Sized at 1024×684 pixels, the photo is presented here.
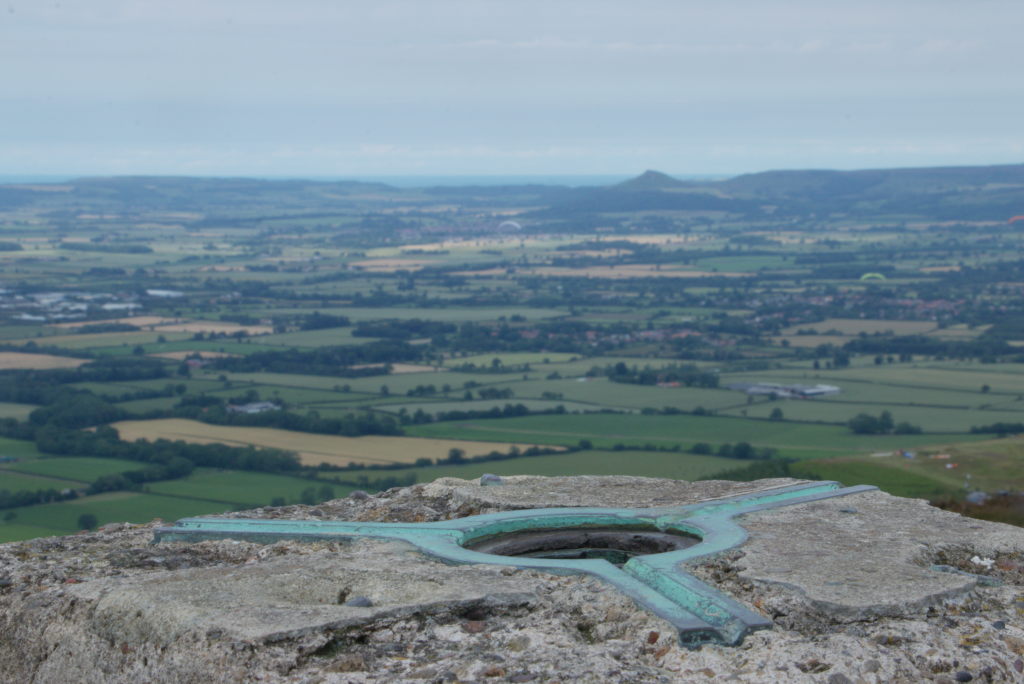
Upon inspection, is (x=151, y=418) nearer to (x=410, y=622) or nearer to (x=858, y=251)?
(x=410, y=622)

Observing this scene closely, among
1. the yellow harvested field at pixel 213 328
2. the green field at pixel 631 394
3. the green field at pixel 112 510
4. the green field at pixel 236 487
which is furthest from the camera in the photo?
the yellow harvested field at pixel 213 328

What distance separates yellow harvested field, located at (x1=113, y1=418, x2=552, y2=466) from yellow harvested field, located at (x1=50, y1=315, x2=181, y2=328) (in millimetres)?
35837

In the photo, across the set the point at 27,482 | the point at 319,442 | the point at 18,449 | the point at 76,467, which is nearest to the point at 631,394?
the point at 319,442

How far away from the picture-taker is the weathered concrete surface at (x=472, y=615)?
5.85m

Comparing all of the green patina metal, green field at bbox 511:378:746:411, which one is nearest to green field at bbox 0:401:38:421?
green field at bbox 511:378:746:411

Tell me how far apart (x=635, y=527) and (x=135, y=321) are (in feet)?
250

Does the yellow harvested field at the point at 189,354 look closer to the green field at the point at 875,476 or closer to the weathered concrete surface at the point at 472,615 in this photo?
the green field at the point at 875,476

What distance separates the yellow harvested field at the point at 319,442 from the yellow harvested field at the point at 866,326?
41701 millimetres

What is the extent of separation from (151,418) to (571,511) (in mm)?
38814

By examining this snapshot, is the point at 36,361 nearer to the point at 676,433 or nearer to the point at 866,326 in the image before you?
the point at 676,433

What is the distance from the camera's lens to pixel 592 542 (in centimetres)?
859

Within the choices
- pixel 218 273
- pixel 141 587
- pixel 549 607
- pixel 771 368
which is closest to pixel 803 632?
pixel 549 607

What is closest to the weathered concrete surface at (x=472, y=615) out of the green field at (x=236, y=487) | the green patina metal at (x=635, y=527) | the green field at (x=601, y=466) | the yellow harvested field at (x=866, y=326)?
the green patina metal at (x=635, y=527)

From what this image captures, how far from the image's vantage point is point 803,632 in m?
6.38
